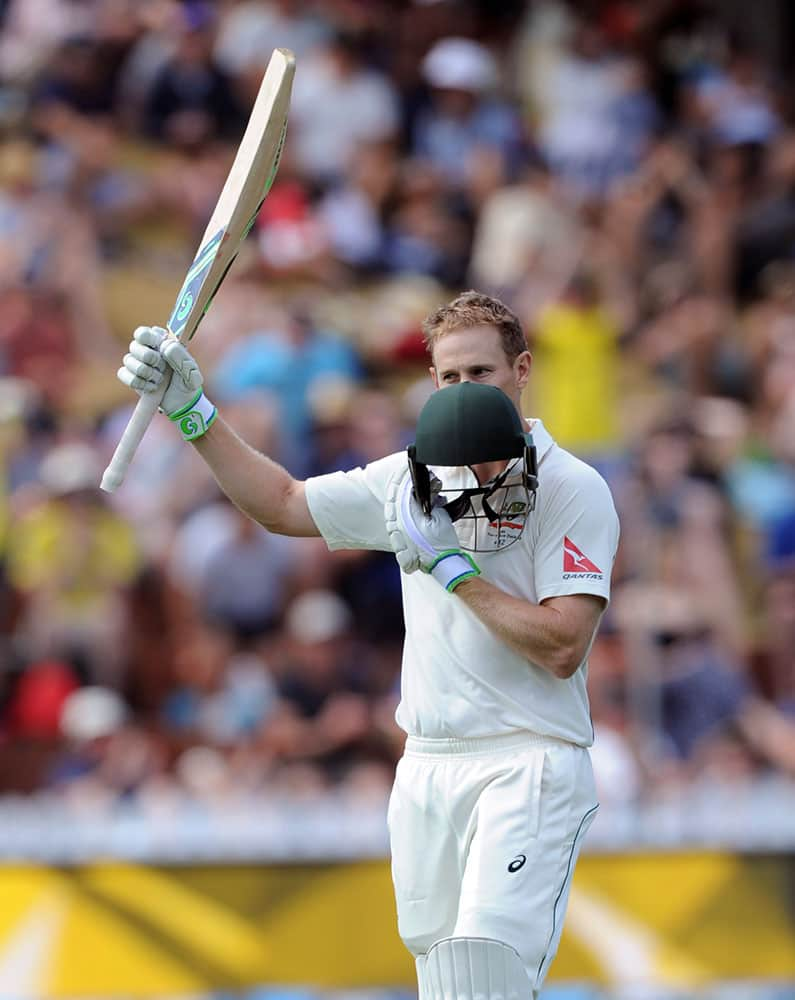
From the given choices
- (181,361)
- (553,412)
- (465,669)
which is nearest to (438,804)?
(465,669)

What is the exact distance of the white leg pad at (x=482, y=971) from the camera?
12.9 ft

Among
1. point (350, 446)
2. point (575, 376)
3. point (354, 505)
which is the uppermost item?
point (575, 376)

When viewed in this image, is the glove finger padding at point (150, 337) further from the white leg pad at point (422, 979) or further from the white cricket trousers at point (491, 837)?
the white leg pad at point (422, 979)

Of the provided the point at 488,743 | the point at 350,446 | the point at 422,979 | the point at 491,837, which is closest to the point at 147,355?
the point at 488,743

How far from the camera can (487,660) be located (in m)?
4.11

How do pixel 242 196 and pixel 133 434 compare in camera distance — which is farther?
pixel 242 196

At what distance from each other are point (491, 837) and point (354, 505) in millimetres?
863

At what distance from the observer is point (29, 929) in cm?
727

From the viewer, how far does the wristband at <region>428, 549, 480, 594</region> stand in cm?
393

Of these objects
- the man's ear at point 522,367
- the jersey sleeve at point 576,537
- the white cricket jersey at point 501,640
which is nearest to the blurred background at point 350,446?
the white cricket jersey at point 501,640

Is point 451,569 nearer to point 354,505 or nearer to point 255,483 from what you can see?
point 354,505

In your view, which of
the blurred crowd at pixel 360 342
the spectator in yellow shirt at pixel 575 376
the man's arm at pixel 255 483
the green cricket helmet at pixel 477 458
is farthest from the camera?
the spectator in yellow shirt at pixel 575 376

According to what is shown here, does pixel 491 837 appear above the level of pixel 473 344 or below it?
below

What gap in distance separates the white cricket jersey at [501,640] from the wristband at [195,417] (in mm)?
570
